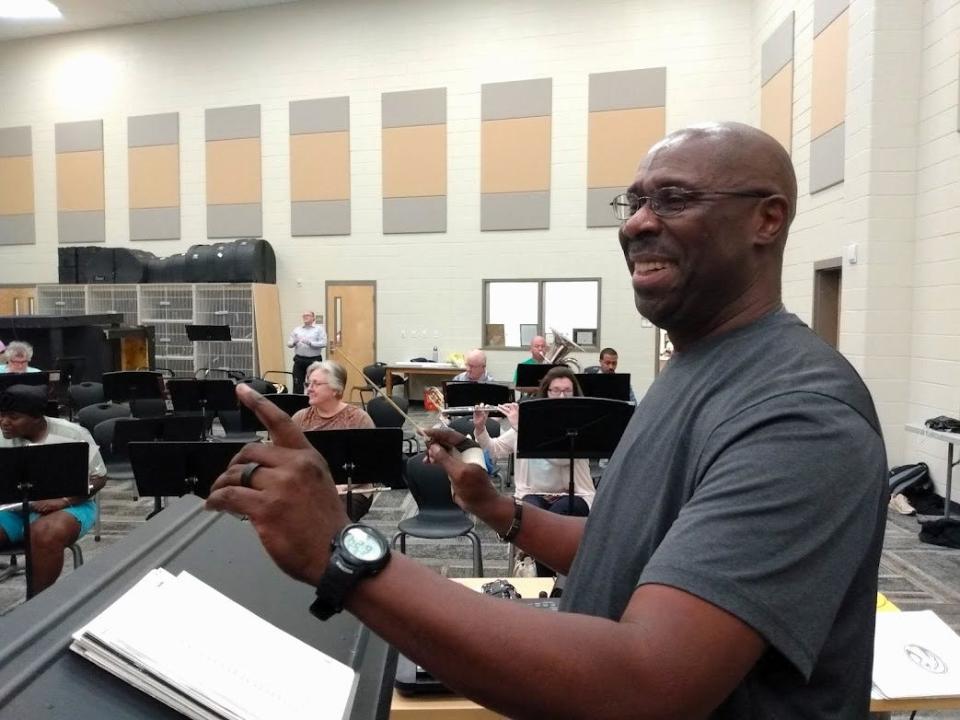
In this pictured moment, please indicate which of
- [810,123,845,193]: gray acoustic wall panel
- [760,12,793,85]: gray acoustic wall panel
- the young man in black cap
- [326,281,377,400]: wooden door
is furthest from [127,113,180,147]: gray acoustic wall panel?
[810,123,845,193]: gray acoustic wall panel

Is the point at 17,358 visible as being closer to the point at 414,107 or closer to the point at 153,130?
the point at 153,130

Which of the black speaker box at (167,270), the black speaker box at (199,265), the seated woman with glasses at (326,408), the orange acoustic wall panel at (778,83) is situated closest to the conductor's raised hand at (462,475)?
the seated woman with glasses at (326,408)

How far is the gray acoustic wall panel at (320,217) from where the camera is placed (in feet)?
39.4

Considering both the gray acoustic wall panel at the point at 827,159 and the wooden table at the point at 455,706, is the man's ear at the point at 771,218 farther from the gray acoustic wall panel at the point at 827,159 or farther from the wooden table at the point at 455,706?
the gray acoustic wall panel at the point at 827,159

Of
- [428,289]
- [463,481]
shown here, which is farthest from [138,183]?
[463,481]

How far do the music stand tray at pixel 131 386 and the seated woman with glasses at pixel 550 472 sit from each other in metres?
4.12

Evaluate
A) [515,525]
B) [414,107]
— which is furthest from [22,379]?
[414,107]

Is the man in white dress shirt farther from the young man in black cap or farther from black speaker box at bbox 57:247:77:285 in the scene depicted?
the young man in black cap

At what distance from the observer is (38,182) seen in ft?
44.0

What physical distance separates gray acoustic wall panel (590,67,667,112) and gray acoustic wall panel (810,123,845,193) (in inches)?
129

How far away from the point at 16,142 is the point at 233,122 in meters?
4.89

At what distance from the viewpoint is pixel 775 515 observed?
76 cm

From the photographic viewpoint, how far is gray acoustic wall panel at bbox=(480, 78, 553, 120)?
11094mm

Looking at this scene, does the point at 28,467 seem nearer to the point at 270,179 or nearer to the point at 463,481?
the point at 463,481
